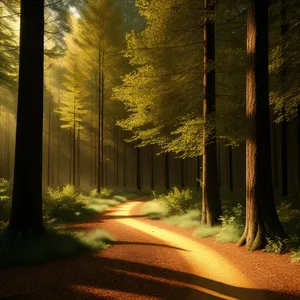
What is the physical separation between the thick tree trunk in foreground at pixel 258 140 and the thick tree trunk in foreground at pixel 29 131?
5426 mm

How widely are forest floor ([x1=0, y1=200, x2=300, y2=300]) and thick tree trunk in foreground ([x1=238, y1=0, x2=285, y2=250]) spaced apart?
772 millimetres

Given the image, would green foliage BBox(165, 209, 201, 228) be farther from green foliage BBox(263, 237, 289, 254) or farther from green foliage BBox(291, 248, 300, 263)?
green foliage BBox(291, 248, 300, 263)

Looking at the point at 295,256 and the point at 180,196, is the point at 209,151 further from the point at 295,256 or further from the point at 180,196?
the point at 295,256

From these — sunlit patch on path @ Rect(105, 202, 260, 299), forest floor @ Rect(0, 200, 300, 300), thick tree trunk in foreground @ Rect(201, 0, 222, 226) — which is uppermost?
thick tree trunk in foreground @ Rect(201, 0, 222, 226)

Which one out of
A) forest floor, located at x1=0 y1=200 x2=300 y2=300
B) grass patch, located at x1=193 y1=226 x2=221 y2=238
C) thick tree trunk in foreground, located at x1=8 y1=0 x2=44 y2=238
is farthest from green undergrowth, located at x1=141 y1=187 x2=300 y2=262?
thick tree trunk in foreground, located at x1=8 y1=0 x2=44 y2=238

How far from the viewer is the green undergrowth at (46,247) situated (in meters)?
5.56

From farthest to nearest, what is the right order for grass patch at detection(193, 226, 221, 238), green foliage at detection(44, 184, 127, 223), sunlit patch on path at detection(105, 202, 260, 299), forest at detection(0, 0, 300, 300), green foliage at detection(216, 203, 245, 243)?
1. green foliage at detection(44, 184, 127, 223)
2. grass patch at detection(193, 226, 221, 238)
3. green foliage at detection(216, 203, 245, 243)
4. forest at detection(0, 0, 300, 300)
5. sunlit patch on path at detection(105, 202, 260, 299)

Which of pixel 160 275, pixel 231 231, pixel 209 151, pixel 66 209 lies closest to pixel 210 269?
pixel 160 275

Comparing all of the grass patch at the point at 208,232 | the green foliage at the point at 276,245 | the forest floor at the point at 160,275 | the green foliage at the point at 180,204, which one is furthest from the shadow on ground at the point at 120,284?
the green foliage at the point at 180,204

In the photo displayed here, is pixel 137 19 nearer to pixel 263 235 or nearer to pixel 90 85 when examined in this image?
pixel 90 85

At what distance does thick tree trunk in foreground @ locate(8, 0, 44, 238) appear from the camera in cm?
688

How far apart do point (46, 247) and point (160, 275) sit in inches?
110

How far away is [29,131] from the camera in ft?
23.0

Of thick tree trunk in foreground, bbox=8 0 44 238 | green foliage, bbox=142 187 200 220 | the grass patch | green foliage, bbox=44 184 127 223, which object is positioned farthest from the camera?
green foliage, bbox=44 184 127 223
